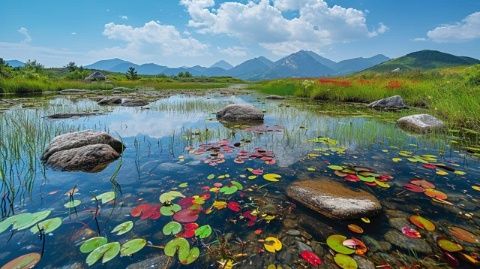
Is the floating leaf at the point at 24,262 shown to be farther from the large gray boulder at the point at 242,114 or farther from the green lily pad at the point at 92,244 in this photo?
the large gray boulder at the point at 242,114

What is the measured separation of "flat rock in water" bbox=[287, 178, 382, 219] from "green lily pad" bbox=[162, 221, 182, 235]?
5.75 feet

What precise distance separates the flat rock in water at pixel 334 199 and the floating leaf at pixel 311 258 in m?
0.87

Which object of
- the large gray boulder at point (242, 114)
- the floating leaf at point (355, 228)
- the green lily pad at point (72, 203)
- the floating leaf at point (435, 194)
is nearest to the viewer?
the floating leaf at point (355, 228)

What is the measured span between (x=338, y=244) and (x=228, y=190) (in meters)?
1.82

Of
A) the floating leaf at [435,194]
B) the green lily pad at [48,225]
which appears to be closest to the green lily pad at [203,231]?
Answer: the green lily pad at [48,225]

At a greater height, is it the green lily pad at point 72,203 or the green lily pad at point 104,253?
the green lily pad at point 72,203

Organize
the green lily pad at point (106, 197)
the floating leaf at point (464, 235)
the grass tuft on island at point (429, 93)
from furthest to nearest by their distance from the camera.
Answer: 1. the grass tuft on island at point (429, 93)
2. the green lily pad at point (106, 197)
3. the floating leaf at point (464, 235)

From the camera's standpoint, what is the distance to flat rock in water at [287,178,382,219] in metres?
3.36

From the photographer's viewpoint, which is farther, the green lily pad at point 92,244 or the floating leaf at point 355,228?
the floating leaf at point 355,228

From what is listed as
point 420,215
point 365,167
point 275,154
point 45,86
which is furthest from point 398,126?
point 45,86

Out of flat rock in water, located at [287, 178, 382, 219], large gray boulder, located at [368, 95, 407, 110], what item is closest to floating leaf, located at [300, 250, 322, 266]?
flat rock in water, located at [287, 178, 382, 219]

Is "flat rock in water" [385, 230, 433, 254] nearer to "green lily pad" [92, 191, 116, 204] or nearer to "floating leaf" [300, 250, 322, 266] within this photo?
"floating leaf" [300, 250, 322, 266]

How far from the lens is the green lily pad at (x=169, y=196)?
3703mm

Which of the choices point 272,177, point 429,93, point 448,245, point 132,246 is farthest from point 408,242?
point 429,93
